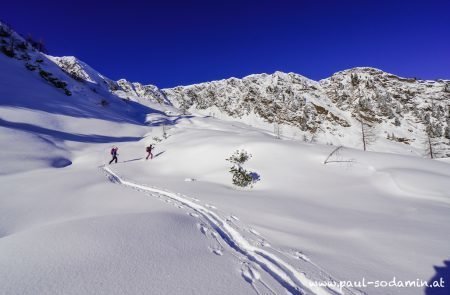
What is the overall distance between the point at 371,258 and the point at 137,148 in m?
29.7

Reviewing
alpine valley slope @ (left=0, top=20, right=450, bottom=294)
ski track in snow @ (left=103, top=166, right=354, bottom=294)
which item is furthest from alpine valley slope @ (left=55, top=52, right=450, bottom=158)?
ski track in snow @ (left=103, top=166, right=354, bottom=294)

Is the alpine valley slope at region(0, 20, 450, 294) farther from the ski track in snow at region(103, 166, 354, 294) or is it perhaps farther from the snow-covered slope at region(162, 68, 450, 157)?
the snow-covered slope at region(162, 68, 450, 157)

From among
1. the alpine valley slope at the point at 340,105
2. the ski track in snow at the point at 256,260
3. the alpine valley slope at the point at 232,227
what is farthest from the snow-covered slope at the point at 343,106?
the ski track in snow at the point at 256,260

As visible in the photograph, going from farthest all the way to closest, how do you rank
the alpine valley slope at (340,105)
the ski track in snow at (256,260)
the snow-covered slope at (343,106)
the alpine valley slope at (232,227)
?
the snow-covered slope at (343,106) < the alpine valley slope at (340,105) < the ski track in snow at (256,260) < the alpine valley slope at (232,227)

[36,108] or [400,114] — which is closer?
[36,108]

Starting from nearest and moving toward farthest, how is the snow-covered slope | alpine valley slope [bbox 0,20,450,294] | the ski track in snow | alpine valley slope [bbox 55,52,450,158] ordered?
alpine valley slope [bbox 0,20,450,294] → the ski track in snow → alpine valley slope [bbox 55,52,450,158] → the snow-covered slope

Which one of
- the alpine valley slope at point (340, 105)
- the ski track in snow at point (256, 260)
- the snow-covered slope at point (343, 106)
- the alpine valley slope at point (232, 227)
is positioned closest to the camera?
the alpine valley slope at point (232, 227)

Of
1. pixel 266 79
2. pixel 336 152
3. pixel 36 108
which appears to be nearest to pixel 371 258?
pixel 336 152

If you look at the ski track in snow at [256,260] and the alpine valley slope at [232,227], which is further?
the ski track in snow at [256,260]

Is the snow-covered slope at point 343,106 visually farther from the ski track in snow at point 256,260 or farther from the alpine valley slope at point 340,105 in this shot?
the ski track in snow at point 256,260

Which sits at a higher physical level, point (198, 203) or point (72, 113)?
point (72, 113)

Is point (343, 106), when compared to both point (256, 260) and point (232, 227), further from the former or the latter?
point (256, 260)

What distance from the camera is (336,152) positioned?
17.1 metres

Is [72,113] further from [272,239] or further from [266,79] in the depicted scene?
[266,79]
